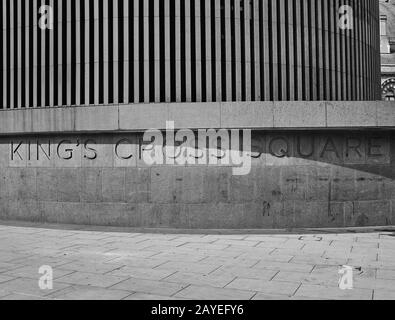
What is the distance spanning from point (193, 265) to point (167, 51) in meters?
7.53

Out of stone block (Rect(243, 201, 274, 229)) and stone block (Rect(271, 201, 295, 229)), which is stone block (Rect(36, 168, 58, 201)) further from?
stone block (Rect(271, 201, 295, 229))

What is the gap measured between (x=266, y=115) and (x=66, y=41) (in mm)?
7028

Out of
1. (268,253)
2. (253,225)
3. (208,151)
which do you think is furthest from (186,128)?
(268,253)

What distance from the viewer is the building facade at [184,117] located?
13664mm

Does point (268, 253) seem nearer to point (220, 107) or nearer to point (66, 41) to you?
point (220, 107)

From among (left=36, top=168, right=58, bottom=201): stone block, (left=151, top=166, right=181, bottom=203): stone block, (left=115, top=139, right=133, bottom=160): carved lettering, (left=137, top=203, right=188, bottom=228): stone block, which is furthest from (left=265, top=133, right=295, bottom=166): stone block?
(left=36, top=168, right=58, bottom=201): stone block

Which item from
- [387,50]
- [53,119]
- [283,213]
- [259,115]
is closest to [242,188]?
[283,213]

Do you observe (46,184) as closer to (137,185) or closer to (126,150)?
(126,150)

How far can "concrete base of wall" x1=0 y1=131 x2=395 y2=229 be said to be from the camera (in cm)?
1371

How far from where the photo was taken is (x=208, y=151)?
1371 cm

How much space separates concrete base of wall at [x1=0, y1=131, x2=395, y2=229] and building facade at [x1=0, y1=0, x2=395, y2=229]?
0.10 feet

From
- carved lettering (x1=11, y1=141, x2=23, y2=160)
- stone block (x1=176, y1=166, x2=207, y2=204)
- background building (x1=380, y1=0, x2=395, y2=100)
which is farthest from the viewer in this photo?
background building (x1=380, y1=0, x2=395, y2=100)
